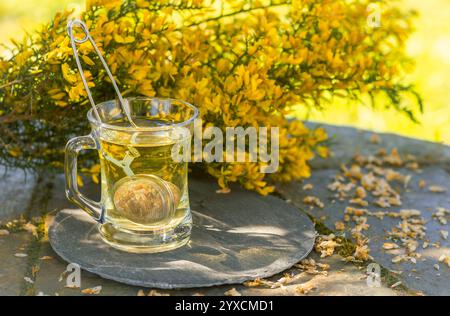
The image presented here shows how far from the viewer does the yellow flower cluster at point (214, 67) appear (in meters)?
1.86

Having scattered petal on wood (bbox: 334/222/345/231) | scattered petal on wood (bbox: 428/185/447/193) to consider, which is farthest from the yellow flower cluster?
scattered petal on wood (bbox: 428/185/447/193)

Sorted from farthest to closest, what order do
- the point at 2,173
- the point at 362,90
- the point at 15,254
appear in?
the point at 2,173
the point at 362,90
the point at 15,254

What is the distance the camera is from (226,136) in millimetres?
1968

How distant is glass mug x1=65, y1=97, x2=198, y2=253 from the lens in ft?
5.24

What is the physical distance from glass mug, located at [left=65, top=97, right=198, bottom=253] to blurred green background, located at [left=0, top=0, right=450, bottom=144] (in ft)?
2.74

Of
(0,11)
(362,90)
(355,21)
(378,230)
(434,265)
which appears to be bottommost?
(434,265)

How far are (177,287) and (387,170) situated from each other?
1079mm

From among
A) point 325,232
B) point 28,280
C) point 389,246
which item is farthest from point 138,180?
point 389,246

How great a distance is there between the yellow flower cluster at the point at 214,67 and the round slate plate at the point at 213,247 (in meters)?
0.10

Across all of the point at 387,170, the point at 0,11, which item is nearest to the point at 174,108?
the point at 387,170

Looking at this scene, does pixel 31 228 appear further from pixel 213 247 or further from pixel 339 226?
pixel 339 226

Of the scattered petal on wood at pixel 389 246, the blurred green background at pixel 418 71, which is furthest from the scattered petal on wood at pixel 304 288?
the blurred green background at pixel 418 71

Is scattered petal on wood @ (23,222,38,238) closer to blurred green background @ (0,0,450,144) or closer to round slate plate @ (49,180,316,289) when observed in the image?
round slate plate @ (49,180,316,289)
